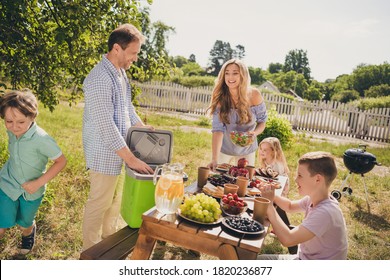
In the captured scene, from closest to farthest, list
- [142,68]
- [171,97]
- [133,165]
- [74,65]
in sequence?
1. [133,165]
2. [74,65]
3. [142,68]
4. [171,97]

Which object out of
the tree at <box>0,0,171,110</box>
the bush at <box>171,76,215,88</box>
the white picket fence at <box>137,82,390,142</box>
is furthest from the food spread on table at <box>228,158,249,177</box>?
the bush at <box>171,76,215,88</box>

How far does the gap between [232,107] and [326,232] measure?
1719 mm

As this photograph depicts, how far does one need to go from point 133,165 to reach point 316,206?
4.07 feet

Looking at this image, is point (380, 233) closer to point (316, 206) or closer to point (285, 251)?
point (285, 251)

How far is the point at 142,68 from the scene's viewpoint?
3.67 meters

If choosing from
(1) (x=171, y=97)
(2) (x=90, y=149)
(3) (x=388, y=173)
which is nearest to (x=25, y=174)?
(2) (x=90, y=149)

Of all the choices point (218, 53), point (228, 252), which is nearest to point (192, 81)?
point (228, 252)

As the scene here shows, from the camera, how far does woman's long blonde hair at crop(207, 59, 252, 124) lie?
313 cm

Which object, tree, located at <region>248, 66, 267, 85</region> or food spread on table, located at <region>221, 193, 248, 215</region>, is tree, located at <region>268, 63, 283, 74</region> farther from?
food spread on table, located at <region>221, 193, 248, 215</region>

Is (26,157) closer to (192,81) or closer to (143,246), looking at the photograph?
(143,246)

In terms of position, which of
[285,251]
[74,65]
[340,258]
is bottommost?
[285,251]

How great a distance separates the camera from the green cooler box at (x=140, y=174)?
2.12m

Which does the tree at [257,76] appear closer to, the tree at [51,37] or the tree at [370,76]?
the tree at [370,76]

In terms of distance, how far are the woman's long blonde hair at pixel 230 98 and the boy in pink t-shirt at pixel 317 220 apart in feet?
4.47
